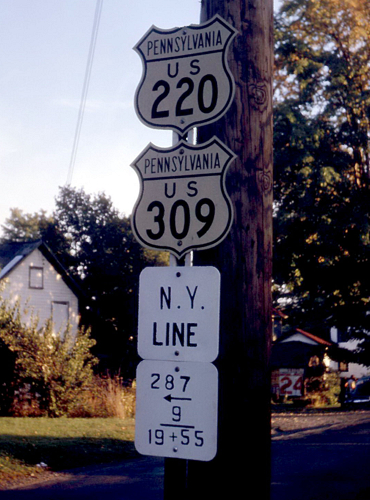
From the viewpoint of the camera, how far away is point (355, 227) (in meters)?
22.6

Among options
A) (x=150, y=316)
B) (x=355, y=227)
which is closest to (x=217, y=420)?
(x=150, y=316)

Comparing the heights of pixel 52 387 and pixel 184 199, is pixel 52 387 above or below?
below

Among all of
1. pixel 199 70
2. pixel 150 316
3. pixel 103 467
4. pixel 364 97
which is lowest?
pixel 103 467

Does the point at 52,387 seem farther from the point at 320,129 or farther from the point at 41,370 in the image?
the point at 320,129

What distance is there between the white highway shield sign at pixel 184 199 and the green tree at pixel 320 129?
18.4m

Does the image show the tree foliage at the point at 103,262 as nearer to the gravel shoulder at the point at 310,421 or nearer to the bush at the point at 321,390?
the bush at the point at 321,390

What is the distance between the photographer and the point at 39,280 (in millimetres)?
37312

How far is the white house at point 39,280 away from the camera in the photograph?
36.2m

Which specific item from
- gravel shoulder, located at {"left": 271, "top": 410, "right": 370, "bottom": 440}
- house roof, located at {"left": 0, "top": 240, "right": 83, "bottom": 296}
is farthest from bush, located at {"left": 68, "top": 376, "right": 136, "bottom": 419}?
house roof, located at {"left": 0, "top": 240, "right": 83, "bottom": 296}

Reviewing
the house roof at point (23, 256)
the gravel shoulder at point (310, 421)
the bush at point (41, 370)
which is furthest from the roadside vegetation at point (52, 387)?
the house roof at point (23, 256)

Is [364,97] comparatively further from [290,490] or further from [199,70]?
[199,70]

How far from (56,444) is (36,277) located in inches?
981

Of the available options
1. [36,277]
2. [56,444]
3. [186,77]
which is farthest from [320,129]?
[186,77]

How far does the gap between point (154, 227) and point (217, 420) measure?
1017mm
